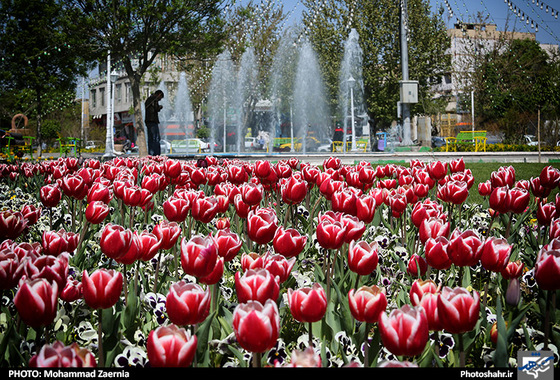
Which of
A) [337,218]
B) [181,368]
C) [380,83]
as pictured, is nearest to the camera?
[181,368]

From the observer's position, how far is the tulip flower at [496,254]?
175 cm

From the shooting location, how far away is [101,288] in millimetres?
1387

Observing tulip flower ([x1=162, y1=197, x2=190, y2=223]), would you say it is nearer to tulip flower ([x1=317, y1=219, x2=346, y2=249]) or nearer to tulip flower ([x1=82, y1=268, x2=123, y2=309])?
tulip flower ([x1=317, y1=219, x2=346, y2=249])

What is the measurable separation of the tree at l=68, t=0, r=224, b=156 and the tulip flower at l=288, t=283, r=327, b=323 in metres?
13.3

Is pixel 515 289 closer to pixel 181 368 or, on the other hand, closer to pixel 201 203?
pixel 181 368

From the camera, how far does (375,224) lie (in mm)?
3600

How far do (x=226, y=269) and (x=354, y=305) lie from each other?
1501mm

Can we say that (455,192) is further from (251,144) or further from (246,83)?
(251,144)

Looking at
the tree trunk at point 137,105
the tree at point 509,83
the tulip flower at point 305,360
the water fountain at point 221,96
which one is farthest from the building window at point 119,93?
the tulip flower at point 305,360

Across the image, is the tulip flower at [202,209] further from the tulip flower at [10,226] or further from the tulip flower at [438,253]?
the tulip flower at [438,253]

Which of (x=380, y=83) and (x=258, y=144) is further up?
(x=380, y=83)

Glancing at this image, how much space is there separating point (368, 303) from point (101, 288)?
Result: 757mm

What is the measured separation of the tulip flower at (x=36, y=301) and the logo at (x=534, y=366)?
128cm

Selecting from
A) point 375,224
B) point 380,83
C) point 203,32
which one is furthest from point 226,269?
point 380,83
